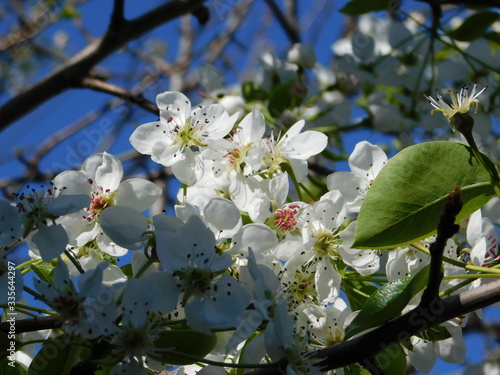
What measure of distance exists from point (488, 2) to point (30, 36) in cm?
187

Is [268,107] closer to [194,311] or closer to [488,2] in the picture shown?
[488,2]

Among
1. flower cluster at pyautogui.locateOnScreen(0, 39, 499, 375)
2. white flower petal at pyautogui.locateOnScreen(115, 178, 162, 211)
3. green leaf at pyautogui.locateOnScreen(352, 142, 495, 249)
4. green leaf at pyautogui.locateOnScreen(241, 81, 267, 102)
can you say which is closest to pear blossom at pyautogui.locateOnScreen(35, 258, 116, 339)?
flower cluster at pyautogui.locateOnScreen(0, 39, 499, 375)

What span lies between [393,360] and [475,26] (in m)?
1.02

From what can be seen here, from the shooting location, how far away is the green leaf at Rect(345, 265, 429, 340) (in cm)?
84

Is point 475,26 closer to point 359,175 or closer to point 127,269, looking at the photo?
point 359,175

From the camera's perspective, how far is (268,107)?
1811 mm

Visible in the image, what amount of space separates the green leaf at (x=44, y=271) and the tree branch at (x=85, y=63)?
913 millimetres

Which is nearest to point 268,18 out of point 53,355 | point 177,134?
point 177,134

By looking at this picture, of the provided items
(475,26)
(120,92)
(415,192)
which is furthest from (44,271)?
(475,26)

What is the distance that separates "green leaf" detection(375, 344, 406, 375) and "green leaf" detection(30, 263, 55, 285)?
50 cm

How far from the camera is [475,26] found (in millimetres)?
1668

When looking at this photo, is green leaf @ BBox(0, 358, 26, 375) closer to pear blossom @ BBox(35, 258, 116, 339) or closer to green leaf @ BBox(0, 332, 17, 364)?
green leaf @ BBox(0, 332, 17, 364)

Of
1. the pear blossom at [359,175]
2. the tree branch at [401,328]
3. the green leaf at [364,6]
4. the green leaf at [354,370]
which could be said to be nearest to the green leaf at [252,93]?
the green leaf at [364,6]

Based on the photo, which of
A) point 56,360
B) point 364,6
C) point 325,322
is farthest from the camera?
point 364,6
